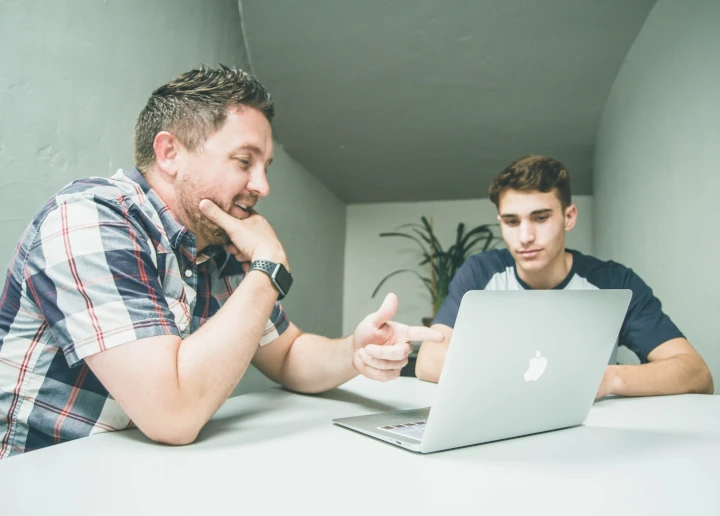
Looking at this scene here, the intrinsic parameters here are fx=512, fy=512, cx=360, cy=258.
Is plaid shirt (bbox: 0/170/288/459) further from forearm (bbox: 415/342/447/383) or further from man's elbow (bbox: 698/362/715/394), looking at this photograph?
man's elbow (bbox: 698/362/715/394)

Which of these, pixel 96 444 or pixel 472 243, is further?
pixel 472 243

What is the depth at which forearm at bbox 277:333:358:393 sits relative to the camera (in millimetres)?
1168

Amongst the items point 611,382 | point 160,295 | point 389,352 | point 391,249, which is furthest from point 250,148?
point 391,249

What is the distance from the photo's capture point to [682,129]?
1.75m

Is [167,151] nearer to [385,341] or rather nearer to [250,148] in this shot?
[250,148]

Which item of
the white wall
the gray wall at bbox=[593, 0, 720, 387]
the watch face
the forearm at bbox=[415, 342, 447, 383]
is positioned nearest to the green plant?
the white wall

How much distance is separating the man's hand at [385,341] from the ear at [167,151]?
0.56 meters

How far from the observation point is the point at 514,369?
755 mm

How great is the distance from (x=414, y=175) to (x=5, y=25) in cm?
259

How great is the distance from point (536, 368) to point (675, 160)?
1415 millimetres

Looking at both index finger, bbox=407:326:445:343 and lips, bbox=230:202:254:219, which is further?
lips, bbox=230:202:254:219

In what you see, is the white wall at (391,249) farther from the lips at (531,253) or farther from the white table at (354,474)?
the white table at (354,474)

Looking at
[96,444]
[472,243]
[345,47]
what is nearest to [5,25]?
[96,444]

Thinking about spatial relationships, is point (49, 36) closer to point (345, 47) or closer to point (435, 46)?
point (345, 47)
